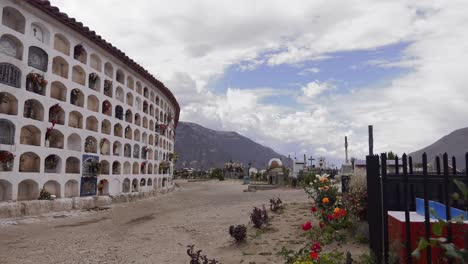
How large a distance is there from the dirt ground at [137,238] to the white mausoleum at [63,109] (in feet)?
6.76

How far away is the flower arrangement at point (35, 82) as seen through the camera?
1245cm

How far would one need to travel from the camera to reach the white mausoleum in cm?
1185

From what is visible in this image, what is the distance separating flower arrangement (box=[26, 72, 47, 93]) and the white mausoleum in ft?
0.10

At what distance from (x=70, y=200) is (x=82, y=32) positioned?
696cm

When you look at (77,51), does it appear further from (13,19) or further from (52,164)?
(52,164)

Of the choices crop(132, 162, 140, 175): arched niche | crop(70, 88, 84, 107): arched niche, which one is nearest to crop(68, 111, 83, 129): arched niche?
crop(70, 88, 84, 107): arched niche

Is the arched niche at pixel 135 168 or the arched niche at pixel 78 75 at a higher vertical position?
the arched niche at pixel 78 75

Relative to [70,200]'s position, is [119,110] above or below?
above

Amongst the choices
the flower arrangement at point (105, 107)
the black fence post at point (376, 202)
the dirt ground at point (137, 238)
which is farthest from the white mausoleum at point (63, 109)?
the black fence post at point (376, 202)

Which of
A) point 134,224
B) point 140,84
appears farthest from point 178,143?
point 134,224

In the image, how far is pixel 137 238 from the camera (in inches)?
367

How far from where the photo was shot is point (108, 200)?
52.3ft

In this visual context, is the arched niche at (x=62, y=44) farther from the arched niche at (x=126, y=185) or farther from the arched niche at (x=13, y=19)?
the arched niche at (x=126, y=185)

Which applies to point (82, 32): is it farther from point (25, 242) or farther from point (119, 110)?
point (25, 242)
